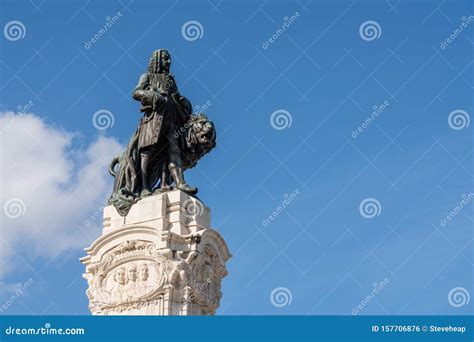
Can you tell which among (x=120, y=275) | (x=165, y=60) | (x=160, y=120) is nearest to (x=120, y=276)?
(x=120, y=275)

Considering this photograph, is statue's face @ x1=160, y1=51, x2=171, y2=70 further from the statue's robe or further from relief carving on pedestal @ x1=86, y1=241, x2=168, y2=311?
relief carving on pedestal @ x1=86, y1=241, x2=168, y2=311

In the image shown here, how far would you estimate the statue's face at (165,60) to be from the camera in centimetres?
2325

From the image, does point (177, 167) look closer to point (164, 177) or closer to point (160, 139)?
point (164, 177)

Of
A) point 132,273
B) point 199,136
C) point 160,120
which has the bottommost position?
point 132,273

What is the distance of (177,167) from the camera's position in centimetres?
2266

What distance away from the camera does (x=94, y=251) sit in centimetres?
2191

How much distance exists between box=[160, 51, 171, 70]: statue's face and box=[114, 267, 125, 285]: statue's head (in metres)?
5.36

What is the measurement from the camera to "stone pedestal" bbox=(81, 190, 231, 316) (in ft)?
67.2

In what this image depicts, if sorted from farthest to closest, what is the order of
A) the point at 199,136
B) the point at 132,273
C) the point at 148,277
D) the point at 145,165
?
the point at 199,136 < the point at 145,165 < the point at 132,273 < the point at 148,277

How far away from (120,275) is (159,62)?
221 inches

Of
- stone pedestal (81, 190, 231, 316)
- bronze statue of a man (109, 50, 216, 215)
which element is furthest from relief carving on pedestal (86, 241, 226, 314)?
bronze statue of a man (109, 50, 216, 215)

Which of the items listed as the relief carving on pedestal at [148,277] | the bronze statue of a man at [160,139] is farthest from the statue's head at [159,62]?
the relief carving on pedestal at [148,277]

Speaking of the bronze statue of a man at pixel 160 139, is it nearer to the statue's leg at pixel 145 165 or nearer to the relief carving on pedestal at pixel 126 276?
the statue's leg at pixel 145 165
